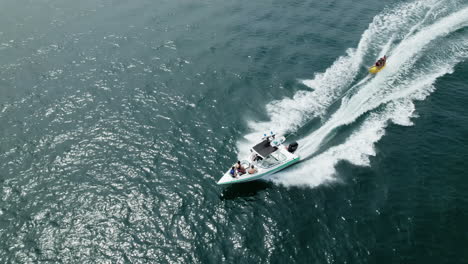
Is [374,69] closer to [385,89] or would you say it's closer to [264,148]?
[385,89]

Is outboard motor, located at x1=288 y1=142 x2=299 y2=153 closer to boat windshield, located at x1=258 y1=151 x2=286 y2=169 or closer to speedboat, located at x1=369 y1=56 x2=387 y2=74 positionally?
boat windshield, located at x1=258 y1=151 x2=286 y2=169

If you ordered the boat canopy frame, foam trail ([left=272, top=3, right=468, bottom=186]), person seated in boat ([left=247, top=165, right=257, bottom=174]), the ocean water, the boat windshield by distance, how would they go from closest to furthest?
the ocean water → person seated in boat ([left=247, top=165, right=257, bottom=174]) → the boat canopy frame → the boat windshield → foam trail ([left=272, top=3, right=468, bottom=186])

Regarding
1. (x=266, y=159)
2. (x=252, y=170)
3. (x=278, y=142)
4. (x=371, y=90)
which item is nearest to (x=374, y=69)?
(x=371, y=90)

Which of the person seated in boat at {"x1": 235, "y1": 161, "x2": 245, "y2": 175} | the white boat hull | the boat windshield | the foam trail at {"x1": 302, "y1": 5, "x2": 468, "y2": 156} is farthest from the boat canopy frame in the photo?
the foam trail at {"x1": 302, "y1": 5, "x2": 468, "y2": 156}

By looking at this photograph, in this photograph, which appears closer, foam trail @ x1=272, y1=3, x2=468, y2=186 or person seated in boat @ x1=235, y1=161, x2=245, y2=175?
person seated in boat @ x1=235, y1=161, x2=245, y2=175

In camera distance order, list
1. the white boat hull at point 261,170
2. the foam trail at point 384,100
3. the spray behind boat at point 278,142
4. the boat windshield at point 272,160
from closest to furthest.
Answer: the white boat hull at point 261,170, the boat windshield at point 272,160, the foam trail at point 384,100, the spray behind boat at point 278,142

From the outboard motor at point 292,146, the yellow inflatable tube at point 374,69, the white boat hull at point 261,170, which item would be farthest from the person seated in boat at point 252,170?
the yellow inflatable tube at point 374,69

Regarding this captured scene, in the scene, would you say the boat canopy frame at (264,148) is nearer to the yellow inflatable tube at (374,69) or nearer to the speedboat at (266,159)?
the speedboat at (266,159)
